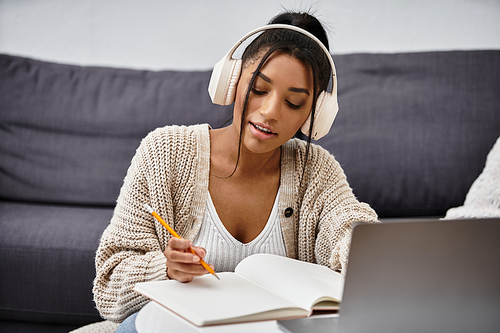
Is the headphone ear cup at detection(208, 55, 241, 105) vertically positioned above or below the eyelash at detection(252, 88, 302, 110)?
above

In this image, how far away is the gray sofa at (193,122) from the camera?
1490 millimetres

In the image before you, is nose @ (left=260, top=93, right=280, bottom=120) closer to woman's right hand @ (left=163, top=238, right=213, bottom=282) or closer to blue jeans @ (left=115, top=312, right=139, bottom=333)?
woman's right hand @ (left=163, top=238, right=213, bottom=282)

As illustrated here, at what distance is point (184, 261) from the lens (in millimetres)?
609

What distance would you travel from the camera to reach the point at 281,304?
21.2 inches

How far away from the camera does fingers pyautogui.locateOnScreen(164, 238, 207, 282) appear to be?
608mm

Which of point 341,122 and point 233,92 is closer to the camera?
point 233,92

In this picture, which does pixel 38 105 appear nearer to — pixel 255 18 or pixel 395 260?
pixel 255 18

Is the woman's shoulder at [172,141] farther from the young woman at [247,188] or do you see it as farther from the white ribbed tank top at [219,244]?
the white ribbed tank top at [219,244]

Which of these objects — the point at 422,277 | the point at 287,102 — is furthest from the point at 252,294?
the point at 287,102

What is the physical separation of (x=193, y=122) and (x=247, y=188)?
2.25 feet

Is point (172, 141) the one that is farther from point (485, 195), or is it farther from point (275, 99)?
point (485, 195)

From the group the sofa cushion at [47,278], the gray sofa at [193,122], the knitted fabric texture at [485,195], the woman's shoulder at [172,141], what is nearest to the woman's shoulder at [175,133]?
the woman's shoulder at [172,141]

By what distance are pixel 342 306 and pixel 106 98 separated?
1.46 metres

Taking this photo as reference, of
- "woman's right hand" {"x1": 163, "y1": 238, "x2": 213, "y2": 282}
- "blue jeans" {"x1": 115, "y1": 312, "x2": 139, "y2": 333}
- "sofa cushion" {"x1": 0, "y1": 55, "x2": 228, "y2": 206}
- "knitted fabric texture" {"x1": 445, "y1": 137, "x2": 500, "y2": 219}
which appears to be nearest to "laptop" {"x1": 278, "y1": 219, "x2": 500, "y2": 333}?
"woman's right hand" {"x1": 163, "y1": 238, "x2": 213, "y2": 282}
